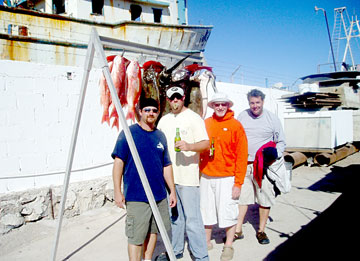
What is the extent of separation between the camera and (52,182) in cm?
450

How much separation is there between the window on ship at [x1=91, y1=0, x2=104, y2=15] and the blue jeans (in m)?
13.2

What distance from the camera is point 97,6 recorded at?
1362 cm

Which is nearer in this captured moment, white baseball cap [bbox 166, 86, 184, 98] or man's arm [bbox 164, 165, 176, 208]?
man's arm [bbox 164, 165, 176, 208]

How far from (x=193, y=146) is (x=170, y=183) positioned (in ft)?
1.53

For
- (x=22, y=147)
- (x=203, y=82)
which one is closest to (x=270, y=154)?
(x=203, y=82)

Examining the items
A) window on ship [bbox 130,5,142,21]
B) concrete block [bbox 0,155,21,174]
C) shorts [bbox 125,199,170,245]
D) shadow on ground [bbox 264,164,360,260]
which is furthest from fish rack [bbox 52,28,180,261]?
window on ship [bbox 130,5,142,21]

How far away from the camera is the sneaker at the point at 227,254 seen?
3.23 m

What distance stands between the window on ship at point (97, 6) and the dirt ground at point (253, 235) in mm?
11828

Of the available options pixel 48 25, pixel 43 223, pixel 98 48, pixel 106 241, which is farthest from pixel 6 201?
pixel 48 25

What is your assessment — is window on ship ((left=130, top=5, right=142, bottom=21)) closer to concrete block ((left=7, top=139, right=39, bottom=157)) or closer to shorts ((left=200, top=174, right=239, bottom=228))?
concrete block ((left=7, top=139, right=39, bottom=157))

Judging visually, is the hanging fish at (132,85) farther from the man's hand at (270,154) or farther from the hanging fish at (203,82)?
the man's hand at (270,154)

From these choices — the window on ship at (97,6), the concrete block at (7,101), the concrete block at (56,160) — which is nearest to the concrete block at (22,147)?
the concrete block at (56,160)

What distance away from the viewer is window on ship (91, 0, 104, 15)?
13468 millimetres

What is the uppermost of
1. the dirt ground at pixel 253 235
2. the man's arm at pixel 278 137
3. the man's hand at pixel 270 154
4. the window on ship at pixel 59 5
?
the window on ship at pixel 59 5
